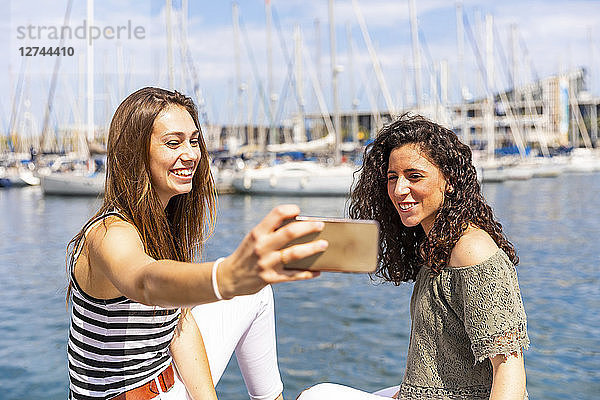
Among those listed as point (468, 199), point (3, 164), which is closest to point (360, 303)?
point (468, 199)

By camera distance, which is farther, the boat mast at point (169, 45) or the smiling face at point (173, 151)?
the boat mast at point (169, 45)

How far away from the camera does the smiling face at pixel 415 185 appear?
7.74ft

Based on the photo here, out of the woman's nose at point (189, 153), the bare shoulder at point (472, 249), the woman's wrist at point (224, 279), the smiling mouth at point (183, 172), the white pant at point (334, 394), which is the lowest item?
the white pant at point (334, 394)

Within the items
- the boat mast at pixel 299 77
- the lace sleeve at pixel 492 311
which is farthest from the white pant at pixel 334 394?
the boat mast at pixel 299 77

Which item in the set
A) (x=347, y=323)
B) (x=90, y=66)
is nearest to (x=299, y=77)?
(x=90, y=66)

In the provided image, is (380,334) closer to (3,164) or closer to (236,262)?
(236,262)

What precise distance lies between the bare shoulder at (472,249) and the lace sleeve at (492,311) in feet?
0.08

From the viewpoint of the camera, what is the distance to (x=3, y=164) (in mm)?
46719

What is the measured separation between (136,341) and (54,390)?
4147mm

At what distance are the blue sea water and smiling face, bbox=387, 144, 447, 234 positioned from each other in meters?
1.23

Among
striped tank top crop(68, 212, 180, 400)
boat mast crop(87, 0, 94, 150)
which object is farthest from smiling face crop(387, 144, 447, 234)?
boat mast crop(87, 0, 94, 150)

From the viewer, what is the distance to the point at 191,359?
9.04 feet

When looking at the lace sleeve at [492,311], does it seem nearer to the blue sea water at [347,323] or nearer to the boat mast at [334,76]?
the blue sea water at [347,323]

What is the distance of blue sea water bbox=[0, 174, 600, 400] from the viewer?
6145mm
